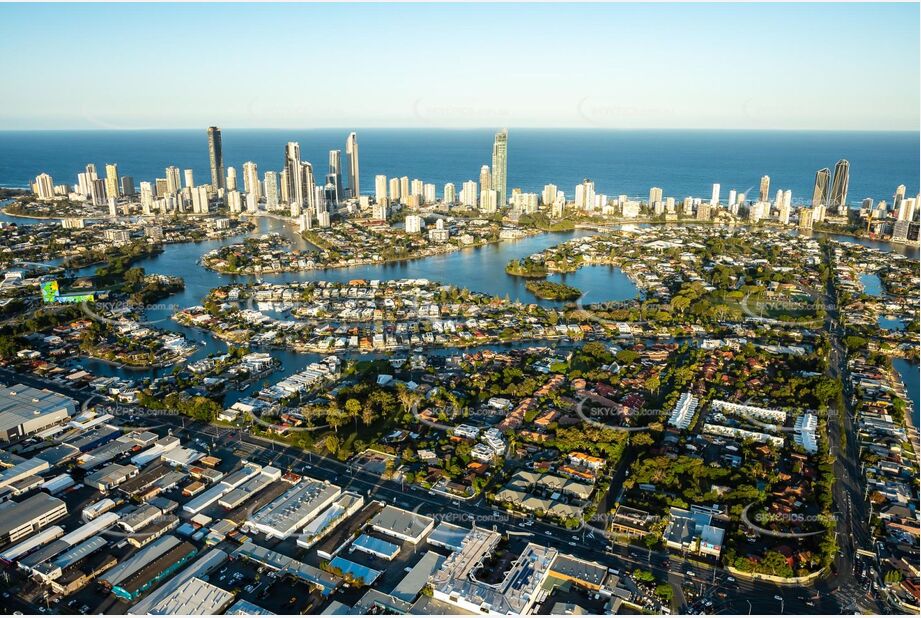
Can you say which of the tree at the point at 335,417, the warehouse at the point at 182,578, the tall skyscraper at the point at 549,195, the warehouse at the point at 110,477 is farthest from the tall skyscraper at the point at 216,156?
the warehouse at the point at 182,578

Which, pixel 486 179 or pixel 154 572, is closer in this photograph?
pixel 154 572

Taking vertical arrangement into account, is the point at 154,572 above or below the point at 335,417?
below

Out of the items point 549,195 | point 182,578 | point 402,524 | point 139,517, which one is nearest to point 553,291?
point 402,524

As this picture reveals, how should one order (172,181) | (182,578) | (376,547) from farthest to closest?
(172,181) → (376,547) → (182,578)

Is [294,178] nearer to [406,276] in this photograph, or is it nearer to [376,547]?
[406,276]

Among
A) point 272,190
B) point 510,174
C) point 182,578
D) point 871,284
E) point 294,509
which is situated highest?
point 510,174

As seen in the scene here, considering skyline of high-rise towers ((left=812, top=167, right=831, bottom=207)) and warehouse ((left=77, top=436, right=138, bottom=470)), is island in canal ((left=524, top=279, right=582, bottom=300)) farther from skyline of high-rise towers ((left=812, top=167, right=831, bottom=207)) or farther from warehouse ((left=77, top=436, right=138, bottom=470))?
skyline of high-rise towers ((left=812, top=167, right=831, bottom=207))

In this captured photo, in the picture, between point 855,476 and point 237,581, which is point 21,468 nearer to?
point 237,581
